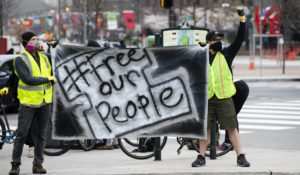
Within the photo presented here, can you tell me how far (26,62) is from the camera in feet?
24.6

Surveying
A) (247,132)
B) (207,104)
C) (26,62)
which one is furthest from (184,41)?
(247,132)

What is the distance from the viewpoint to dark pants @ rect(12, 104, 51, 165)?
24.5 ft

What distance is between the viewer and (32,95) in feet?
24.4

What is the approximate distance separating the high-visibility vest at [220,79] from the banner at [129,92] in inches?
3.9

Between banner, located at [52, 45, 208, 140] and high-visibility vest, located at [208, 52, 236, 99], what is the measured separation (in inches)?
3.9

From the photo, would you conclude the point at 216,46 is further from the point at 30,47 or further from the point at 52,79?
the point at 30,47

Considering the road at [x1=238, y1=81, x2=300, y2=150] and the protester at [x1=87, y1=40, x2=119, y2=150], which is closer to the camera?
the protester at [x1=87, y1=40, x2=119, y2=150]

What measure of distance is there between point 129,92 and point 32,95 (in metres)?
1.29

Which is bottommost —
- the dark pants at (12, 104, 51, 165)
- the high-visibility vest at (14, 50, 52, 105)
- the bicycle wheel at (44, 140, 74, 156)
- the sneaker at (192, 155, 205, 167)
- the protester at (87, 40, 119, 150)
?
the protester at (87, 40, 119, 150)

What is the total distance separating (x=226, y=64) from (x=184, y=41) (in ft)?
5.74

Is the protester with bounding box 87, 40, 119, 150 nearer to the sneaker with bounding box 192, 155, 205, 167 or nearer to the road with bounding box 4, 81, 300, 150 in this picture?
the road with bounding box 4, 81, 300, 150

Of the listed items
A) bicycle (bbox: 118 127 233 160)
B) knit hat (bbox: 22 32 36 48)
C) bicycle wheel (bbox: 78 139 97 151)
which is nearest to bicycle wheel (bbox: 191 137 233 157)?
bicycle (bbox: 118 127 233 160)

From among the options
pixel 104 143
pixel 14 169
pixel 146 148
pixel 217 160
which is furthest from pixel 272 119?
pixel 14 169

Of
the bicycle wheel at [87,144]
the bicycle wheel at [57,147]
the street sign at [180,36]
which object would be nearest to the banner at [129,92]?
the street sign at [180,36]
